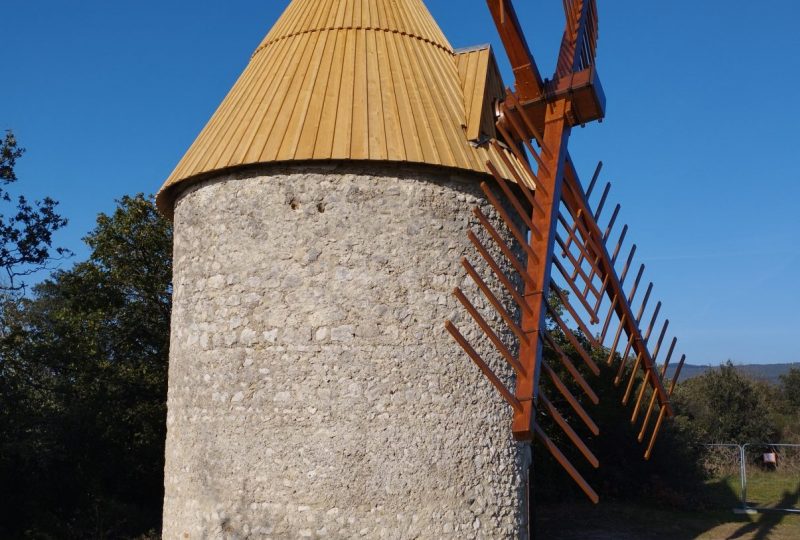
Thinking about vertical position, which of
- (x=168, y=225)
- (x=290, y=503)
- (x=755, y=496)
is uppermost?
(x=168, y=225)

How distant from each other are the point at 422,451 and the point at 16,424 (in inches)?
373

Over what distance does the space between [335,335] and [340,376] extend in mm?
405

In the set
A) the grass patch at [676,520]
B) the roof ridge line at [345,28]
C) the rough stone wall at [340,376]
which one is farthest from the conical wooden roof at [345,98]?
the grass patch at [676,520]

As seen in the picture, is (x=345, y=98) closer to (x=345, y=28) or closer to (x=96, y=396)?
(x=345, y=28)

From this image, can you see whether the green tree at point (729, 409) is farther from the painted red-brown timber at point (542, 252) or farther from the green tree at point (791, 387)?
the painted red-brown timber at point (542, 252)

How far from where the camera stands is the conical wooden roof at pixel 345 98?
783cm

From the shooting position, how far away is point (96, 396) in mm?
14969

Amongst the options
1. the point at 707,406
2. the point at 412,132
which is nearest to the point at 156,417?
the point at 412,132

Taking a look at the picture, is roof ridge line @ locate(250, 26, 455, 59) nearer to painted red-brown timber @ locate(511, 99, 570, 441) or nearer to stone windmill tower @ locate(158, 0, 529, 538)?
stone windmill tower @ locate(158, 0, 529, 538)

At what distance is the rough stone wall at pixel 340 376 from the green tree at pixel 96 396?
6498 millimetres

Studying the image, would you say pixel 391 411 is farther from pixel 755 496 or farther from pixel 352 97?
pixel 755 496

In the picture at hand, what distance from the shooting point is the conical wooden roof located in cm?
783

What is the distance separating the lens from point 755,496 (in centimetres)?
1741

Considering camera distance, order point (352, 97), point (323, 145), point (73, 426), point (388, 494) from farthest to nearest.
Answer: point (73, 426)
point (352, 97)
point (323, 145)
point (388, 494)
